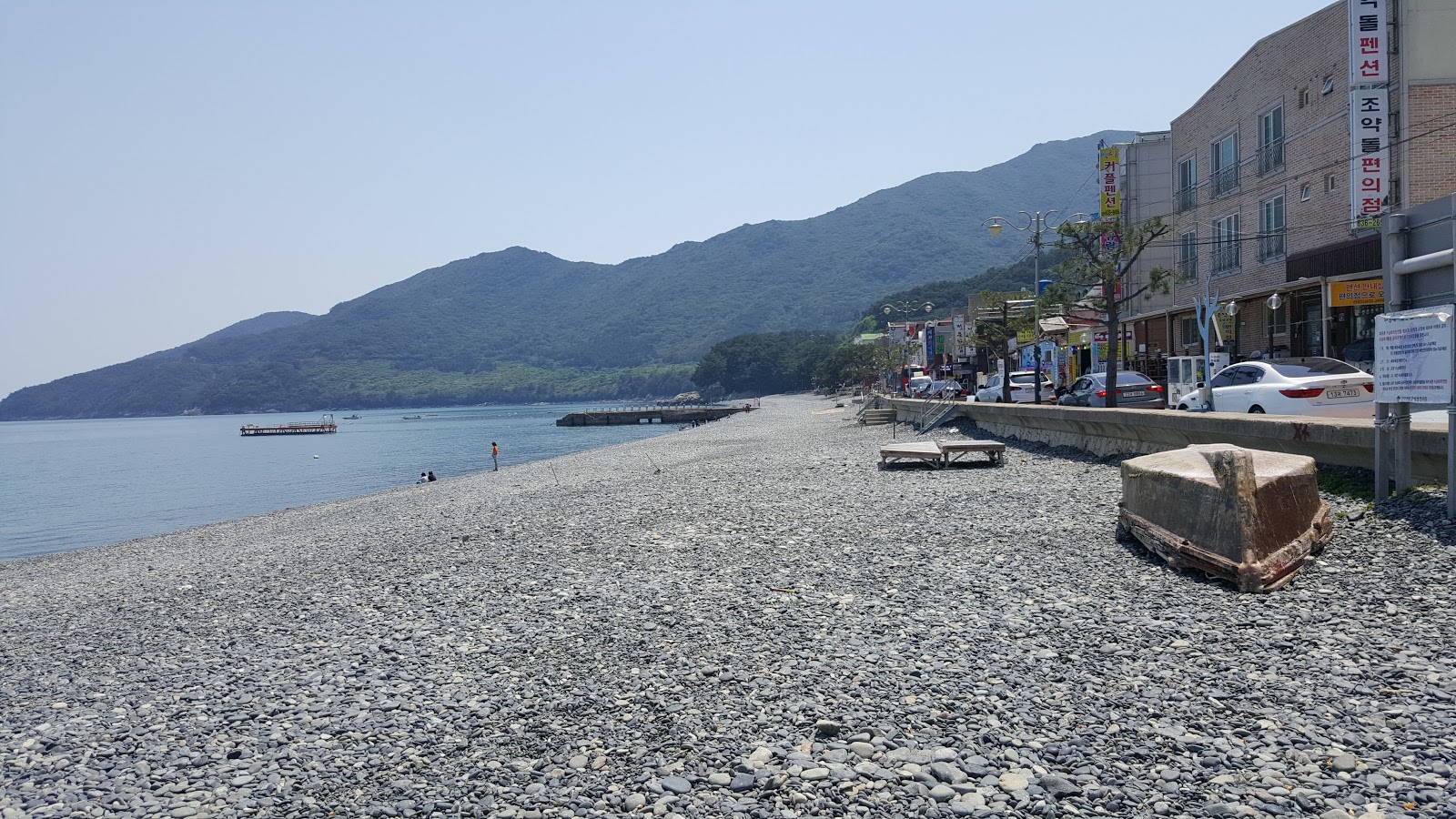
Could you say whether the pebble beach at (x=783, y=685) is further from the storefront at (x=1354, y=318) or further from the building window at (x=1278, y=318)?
the building window at (x=1278, y=318)

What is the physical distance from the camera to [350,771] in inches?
223

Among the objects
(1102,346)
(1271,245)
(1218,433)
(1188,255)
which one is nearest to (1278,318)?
(1271,245)

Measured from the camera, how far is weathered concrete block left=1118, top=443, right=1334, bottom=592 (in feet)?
25.1

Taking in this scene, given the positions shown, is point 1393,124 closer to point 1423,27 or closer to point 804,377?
point 1423,27

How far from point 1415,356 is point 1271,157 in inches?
968

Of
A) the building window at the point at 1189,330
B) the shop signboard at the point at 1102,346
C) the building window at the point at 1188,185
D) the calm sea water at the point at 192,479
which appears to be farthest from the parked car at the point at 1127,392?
the calm sea water at the point at 192,479

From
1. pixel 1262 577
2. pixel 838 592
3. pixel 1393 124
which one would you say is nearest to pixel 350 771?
pixel 838 592

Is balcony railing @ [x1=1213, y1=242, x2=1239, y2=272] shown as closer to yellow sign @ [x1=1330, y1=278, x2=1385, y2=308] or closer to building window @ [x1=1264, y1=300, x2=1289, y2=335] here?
building window @ [x1=1264, y1=300, x2=1289, y2=335]

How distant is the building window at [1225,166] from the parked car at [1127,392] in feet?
27.8

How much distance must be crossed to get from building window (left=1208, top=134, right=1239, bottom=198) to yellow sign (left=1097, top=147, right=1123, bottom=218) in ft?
22.6

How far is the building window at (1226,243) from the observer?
32.0 m

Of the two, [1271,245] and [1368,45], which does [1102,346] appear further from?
[1368,45]

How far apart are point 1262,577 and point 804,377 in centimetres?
18891

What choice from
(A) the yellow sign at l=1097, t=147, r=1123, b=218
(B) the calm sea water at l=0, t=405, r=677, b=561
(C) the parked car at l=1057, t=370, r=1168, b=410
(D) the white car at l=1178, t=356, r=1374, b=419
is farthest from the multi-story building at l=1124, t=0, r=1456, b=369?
(B) the calm sea water at l=0, t=405, r=677, b=561
